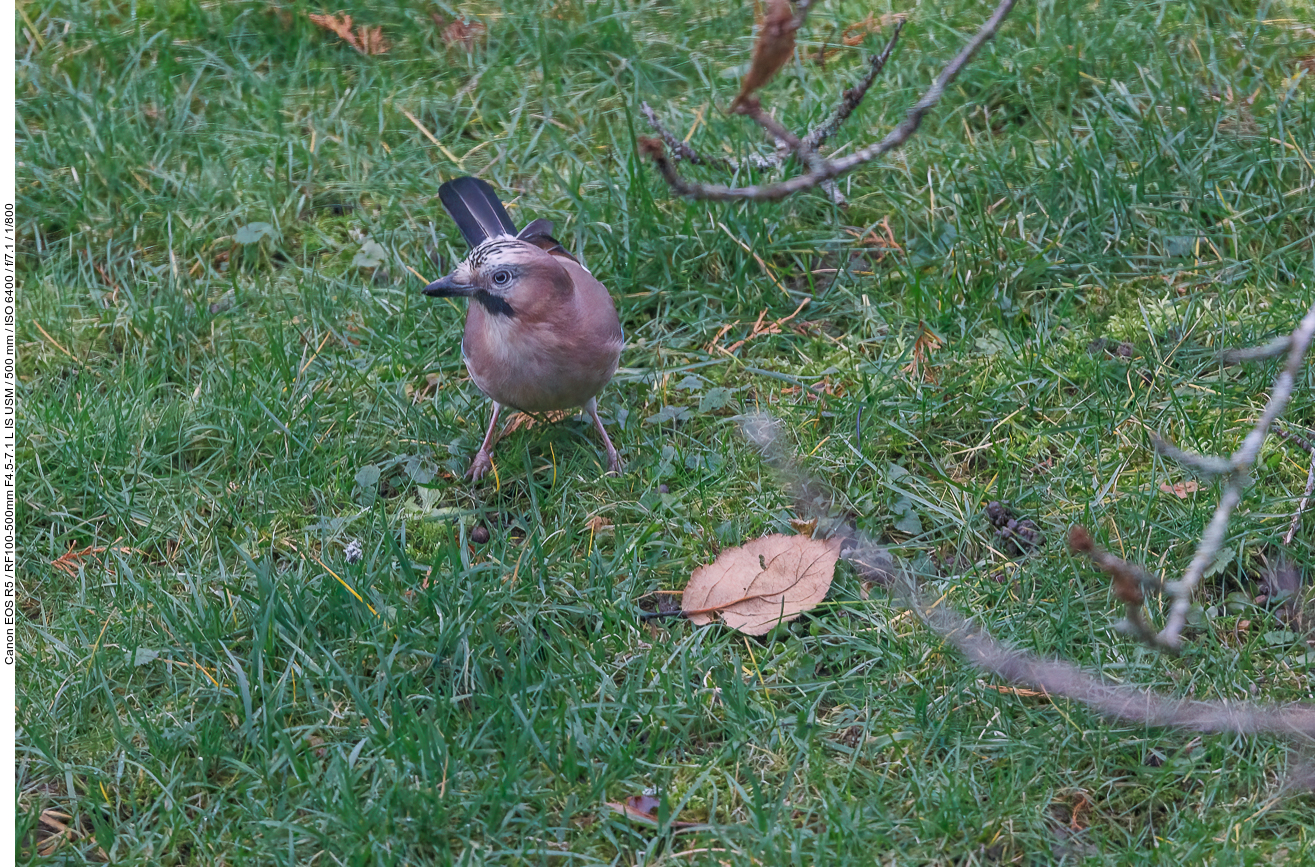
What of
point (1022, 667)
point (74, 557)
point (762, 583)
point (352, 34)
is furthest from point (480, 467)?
point (352, 34)

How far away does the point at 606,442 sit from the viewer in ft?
13.4

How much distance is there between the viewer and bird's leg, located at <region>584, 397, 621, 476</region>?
4.03m

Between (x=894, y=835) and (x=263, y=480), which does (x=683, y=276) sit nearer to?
(x=263, y=480)

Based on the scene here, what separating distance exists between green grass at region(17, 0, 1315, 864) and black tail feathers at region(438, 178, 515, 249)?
0.32m

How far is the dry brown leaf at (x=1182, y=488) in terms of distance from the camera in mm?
3686

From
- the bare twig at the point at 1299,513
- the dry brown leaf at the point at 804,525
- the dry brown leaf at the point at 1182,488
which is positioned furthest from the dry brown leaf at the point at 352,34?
the bare twig at the point at 1299,513

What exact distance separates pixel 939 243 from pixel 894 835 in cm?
247

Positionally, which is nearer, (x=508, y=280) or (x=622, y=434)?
(x=508, y=280)

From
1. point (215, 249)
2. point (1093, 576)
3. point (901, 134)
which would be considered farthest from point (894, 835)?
point (215, 249)

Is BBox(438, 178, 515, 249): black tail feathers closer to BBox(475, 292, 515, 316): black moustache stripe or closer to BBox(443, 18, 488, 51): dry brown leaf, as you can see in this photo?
BBox(475, 292, 515, 316): black moustache stripe

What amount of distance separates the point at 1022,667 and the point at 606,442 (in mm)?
2198

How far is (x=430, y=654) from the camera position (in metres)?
3.30

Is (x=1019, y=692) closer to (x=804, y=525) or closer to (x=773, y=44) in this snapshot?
(x=804, y=525)

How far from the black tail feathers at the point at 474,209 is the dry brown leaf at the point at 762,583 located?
1.58 m
